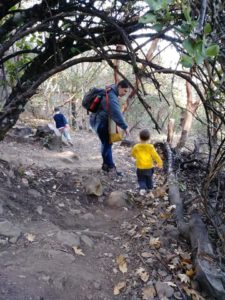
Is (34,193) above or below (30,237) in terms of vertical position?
above

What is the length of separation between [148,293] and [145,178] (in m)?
3.49

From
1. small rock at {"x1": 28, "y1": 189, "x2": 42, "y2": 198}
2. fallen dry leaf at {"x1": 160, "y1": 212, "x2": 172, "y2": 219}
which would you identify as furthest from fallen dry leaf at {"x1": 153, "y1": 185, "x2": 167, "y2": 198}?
small rock at {"x1": 28, "y1": 189, "x2": 42, "y2": 198}

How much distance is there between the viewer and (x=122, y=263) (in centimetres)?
420

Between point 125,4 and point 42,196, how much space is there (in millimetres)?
3166

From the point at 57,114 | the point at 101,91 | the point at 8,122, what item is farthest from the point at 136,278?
the point at 57,114

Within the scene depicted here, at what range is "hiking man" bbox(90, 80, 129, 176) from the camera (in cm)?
644

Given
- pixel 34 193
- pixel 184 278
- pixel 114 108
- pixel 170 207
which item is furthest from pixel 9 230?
pixel 114 108

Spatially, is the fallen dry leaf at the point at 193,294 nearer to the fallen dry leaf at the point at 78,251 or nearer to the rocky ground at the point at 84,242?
the rocky ground at the point at 84,242

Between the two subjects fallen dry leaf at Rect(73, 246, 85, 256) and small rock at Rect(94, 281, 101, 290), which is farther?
fallen dry leaf at Rect(73, 246, 85, 256)

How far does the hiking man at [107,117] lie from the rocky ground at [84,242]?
69 cm

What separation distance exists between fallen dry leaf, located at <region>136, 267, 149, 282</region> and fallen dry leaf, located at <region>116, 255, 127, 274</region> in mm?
160

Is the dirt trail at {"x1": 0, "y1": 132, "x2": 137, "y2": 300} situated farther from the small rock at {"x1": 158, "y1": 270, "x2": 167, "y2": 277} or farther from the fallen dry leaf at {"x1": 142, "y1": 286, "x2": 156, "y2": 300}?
the small rock at {"x1": 158, "y1": 270, "x2": 167, "y2": 277}

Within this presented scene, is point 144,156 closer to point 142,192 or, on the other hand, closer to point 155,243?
point 142,192

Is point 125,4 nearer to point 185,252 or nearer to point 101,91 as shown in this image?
point 101,91
